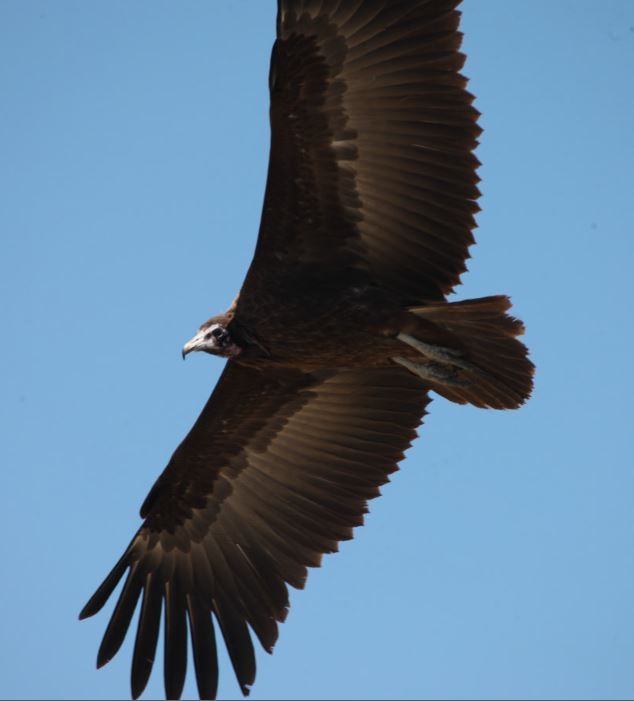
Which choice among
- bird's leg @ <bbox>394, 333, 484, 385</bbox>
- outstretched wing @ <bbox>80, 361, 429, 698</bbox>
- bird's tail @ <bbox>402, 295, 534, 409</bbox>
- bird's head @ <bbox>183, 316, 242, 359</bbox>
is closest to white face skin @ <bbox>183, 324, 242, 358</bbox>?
bird's head @ <bbox>183, 316, 242, 359</bbox>

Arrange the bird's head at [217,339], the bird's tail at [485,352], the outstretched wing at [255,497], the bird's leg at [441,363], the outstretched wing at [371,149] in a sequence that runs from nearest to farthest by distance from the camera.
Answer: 1. the outstretched wing at [371,149]
2. the bird's tail at [485,352]
3. the bird's leg at [441,363]
4. the bird's head at [217,339]
5. the outstretched wing at [255,497]

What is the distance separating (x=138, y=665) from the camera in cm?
991

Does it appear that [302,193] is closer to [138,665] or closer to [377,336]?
[377,336]

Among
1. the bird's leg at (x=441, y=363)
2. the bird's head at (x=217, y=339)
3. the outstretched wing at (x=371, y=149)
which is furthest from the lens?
the bird's head at (x=217, y=339)

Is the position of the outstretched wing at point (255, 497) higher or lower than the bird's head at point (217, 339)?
lower

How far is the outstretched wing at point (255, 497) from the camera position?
33.7ft

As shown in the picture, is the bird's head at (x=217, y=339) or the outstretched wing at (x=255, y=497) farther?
the outstretched wing at (x=255, y=497)

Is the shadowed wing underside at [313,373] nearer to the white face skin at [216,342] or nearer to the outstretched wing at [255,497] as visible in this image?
the outstretched wing at [255,497]

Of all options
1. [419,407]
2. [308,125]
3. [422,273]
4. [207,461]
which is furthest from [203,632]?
[308,125]

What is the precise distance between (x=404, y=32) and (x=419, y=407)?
2785mm

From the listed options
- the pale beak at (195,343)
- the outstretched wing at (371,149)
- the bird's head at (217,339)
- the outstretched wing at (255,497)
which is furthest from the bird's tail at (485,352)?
the pale beak at (195,343)

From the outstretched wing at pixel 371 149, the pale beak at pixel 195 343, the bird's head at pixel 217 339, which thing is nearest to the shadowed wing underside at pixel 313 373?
the outstretched wing at pixel 371 149

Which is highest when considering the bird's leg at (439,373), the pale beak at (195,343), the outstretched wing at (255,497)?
the bird's leg at (439,373)

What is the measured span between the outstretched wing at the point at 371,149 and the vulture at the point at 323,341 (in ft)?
0.03
